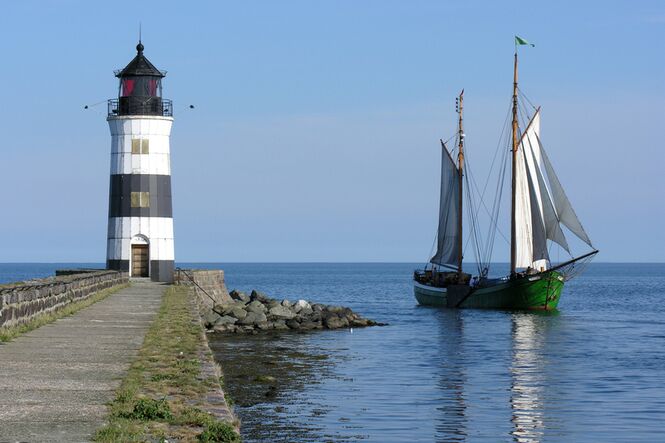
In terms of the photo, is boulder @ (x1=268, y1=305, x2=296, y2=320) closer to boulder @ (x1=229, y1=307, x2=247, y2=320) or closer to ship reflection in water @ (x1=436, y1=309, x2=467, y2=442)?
boulder @ (x1=229, y1=307, x2=247, y2=320)

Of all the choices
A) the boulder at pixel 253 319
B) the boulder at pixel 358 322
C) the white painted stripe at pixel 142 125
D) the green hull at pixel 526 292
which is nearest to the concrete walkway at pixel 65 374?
the boulder at pixel 253 319

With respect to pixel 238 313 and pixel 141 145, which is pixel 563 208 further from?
pixel 141 145

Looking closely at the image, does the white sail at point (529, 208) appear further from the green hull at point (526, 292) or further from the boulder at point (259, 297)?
the boulder at point (259, 297)

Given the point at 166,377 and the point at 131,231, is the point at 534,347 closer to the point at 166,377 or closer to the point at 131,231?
the point at 131,231

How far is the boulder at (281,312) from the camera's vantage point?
50062mm

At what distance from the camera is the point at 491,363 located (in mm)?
35219

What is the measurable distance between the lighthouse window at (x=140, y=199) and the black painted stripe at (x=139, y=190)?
0.13 m

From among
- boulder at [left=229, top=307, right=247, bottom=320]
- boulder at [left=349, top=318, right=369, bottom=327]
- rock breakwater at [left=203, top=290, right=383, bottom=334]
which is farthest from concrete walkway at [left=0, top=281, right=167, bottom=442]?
boulder at [left=349, top=318, right=369, bottom=327]

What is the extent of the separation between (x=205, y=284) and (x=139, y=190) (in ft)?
17.0

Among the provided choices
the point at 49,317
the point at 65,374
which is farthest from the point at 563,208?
the point at 65,374

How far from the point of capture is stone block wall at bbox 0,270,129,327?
816 inches

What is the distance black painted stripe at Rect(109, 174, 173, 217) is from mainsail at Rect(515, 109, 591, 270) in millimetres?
26291

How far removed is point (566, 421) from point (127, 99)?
31839 millimetres

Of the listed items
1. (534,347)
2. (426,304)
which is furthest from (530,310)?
(534,347)
